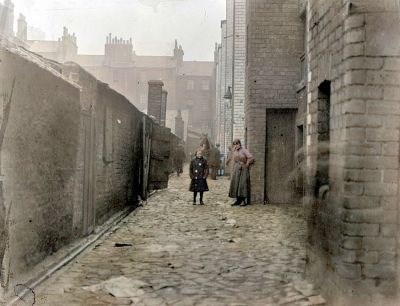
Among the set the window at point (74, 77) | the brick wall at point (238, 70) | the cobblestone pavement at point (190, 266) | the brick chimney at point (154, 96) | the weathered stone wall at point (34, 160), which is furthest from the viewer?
the brick wall at point (238, 70)

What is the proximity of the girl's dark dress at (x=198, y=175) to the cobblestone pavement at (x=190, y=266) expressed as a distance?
2.72m

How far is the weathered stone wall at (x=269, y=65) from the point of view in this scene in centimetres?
1251

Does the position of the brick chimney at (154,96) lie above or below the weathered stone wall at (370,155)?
above

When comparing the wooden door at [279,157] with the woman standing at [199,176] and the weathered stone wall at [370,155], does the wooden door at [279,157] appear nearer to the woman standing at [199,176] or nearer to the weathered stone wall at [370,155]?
the woman standing at [199,176]

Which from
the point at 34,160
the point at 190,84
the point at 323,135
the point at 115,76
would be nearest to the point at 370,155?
the point at 323,135

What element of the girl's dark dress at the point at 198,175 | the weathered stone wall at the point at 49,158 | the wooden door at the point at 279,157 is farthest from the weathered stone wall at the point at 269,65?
the weathered stone wall at the point at 49,158

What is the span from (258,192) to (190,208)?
7.57 ft

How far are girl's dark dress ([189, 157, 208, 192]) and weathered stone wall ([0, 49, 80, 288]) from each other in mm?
6223

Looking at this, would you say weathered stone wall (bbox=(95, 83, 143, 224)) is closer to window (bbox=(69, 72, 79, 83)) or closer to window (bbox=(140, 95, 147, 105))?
window (bbox=(69, 72, 79, 83))

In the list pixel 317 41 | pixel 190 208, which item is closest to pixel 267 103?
pixel 190 208

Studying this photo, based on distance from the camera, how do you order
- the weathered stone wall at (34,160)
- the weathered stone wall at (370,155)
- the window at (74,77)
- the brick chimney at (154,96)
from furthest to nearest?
the brick chimney at (154,96) < the window at (74,77) < the weathered stone wall at (34,160) < the weathered stone wall at (370,155)

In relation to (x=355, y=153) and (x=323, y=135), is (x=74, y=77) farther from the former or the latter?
(x=355, y=153)

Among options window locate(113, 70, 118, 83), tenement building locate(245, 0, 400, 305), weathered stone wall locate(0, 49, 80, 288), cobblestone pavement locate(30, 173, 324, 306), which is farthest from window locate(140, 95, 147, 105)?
tenement building locate(245, 0, 400, 305)

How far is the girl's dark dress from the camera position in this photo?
12.3 meters
